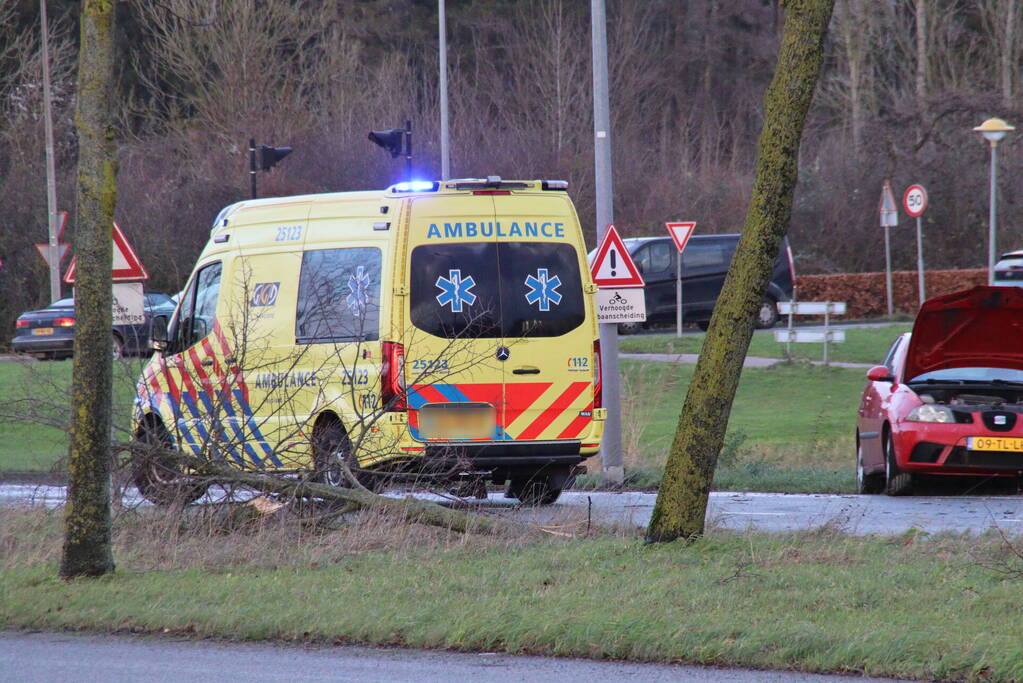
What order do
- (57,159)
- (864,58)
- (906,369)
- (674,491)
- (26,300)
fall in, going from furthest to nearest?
(864,58), (57,159), (26,300), (906,369), (674,491)

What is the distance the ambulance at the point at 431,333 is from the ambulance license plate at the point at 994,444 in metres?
3.44

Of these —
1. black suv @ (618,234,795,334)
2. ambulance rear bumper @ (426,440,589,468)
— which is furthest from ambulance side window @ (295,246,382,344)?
black suv @ (618,234,795,334)

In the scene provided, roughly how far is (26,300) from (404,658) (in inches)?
1326

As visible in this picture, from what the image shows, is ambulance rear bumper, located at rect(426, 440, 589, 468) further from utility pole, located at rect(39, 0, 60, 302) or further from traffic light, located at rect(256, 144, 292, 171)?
utility pole, located at rect(39, 0, 60, 302)

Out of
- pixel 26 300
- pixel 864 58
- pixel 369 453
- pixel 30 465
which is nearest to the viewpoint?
pixel 369 453

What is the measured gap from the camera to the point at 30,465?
1680 cm

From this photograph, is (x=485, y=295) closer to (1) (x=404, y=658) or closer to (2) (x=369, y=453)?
(2) (x=369, y=453)

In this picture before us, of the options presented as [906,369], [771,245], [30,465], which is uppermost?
[771,245]

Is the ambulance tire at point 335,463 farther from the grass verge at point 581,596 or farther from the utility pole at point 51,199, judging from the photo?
the utility pole at point 51,199

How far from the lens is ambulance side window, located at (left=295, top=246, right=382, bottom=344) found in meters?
11.3

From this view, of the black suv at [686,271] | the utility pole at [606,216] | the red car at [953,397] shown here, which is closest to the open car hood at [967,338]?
the red car at [953,397]

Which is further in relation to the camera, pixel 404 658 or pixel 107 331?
pixel 107 331

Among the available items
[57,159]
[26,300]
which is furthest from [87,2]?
[57,159]

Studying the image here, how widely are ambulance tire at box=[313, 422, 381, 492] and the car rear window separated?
1.17 meters
